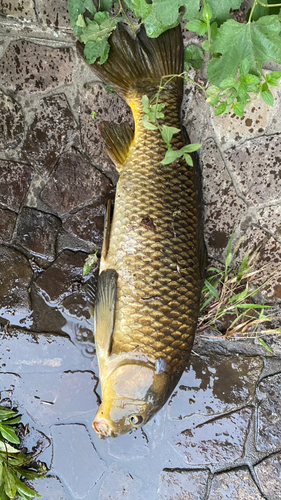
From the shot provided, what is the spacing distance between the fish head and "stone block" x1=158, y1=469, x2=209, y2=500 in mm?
1025

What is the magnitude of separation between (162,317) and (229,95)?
137 cm

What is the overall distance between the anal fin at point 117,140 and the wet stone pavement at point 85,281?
287mm

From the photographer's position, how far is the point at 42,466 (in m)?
2.82

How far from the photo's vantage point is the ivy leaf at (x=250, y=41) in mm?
1812

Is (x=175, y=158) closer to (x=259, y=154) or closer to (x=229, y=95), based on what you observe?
(x=229, y=95)

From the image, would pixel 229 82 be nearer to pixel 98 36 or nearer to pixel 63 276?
pixel 98 36

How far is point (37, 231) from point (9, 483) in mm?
1833

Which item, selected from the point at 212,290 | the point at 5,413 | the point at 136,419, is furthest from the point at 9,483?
the point at 212,290

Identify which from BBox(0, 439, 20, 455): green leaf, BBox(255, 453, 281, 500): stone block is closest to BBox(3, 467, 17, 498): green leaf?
BBox(0, 439, 20, 455): green leaf

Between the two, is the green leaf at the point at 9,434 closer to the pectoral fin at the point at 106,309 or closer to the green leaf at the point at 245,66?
the pectoral fin at the point at 106,309

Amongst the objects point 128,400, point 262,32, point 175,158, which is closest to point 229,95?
point 262,32

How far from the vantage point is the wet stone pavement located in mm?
2555

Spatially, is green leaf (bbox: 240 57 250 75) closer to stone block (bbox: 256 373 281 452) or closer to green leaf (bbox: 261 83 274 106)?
green leaf (bbox: 261 83 274 106)

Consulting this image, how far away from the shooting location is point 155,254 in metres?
2.08
